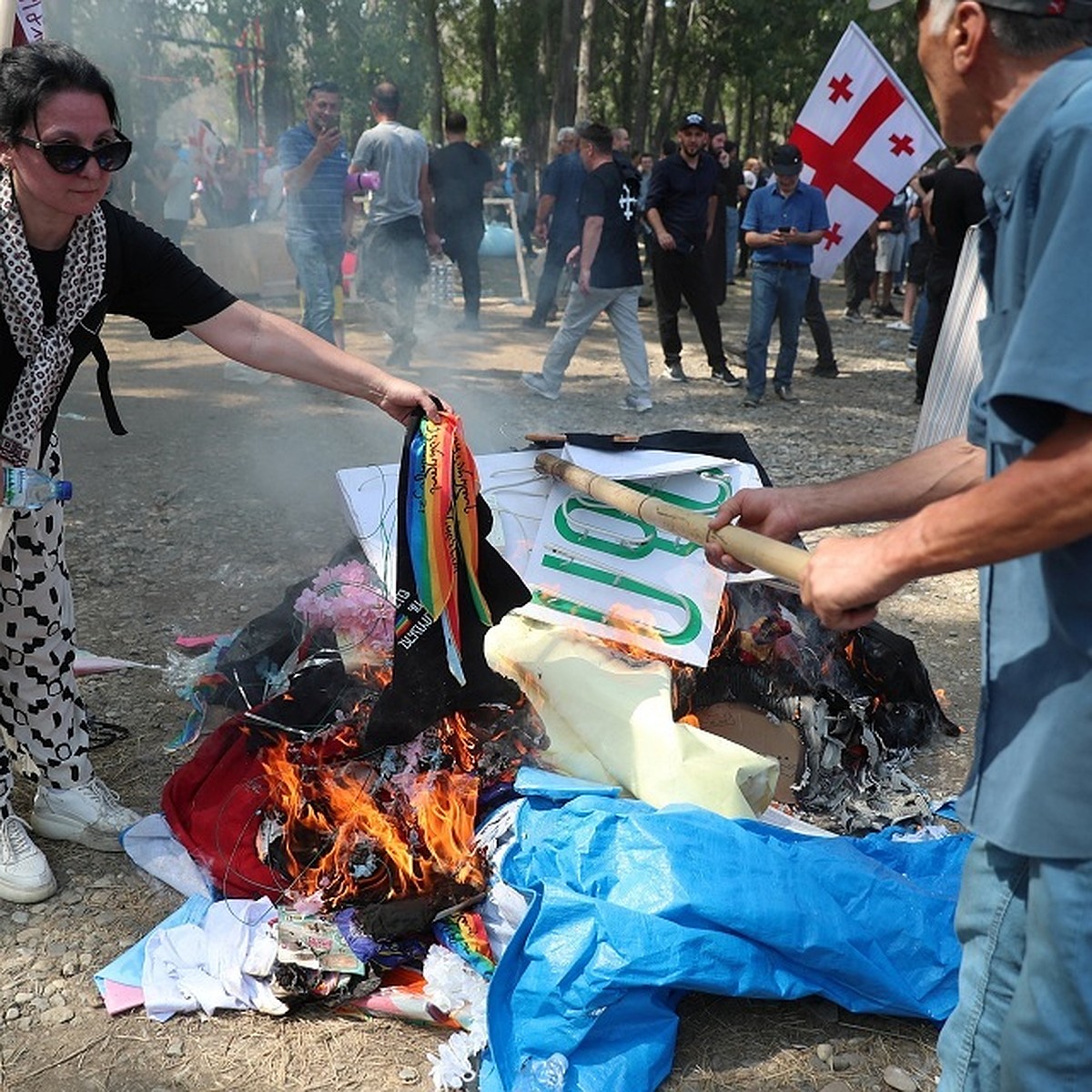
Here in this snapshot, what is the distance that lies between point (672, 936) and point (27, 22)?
3.60 metres

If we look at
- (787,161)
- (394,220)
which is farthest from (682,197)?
(394,220)

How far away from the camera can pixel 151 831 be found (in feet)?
10.8

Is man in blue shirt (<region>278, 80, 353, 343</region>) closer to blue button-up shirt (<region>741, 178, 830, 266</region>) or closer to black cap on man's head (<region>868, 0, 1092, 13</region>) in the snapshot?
blue button-up shirt (<region>741, 178, 830, 266</region>)

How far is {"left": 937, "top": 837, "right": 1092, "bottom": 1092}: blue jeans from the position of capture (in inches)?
59.5

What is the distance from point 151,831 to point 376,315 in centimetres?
720

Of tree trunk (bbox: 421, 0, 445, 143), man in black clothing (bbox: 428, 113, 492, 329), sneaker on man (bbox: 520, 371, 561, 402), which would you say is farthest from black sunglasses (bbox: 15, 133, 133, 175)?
tree trunk (bbox: 421, 0, 445, 143)

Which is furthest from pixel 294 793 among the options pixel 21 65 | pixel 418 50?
pixel 418 50

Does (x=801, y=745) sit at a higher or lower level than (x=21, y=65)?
lower

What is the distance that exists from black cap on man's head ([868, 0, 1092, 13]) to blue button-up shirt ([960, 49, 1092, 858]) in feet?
0.16

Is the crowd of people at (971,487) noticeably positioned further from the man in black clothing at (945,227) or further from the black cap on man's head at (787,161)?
the black cap on man's head at (787,161)

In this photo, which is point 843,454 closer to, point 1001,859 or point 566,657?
point 566,657

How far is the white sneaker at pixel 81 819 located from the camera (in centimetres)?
331

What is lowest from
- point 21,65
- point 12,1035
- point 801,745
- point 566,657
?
point 12,1035

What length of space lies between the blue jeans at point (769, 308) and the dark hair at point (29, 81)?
7368 mm
